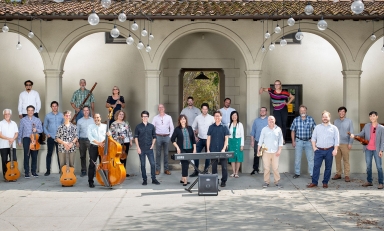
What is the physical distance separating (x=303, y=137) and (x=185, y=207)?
181 inches

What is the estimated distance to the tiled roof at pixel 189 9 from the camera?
48.5 ft

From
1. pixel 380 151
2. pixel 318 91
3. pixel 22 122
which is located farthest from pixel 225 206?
pixel 318 91

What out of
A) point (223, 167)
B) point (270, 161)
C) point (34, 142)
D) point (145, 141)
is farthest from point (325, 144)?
point (34, 142)

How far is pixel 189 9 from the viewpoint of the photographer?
15430mm

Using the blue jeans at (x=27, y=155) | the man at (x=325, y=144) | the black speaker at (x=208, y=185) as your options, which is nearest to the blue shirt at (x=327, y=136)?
the man at (x=325, y=144)

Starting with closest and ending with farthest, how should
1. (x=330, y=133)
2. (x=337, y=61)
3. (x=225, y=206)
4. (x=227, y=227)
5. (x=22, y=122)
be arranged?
(x=227, y=227) → (x=225, y=206) → (x=330, y=133) → (x=22, y=122) → (x=337, y=61)

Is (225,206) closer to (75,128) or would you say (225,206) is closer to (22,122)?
(75,128)

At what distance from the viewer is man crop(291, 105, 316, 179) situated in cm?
1452

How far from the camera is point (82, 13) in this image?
14789 mm

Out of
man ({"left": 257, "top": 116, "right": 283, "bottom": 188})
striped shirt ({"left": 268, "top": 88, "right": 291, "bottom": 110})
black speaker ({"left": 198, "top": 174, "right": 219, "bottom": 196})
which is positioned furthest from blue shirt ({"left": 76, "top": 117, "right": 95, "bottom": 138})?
striped shirt ({"left": 268, "top": 88, "right": 291, "bottom": 110})

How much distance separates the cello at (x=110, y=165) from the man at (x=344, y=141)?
514 cm

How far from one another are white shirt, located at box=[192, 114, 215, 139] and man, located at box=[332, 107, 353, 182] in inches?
119

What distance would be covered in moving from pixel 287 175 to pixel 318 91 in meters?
4.06

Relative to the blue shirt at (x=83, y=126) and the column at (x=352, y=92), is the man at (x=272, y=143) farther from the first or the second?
the blue shirt at (x=83, y=126)
